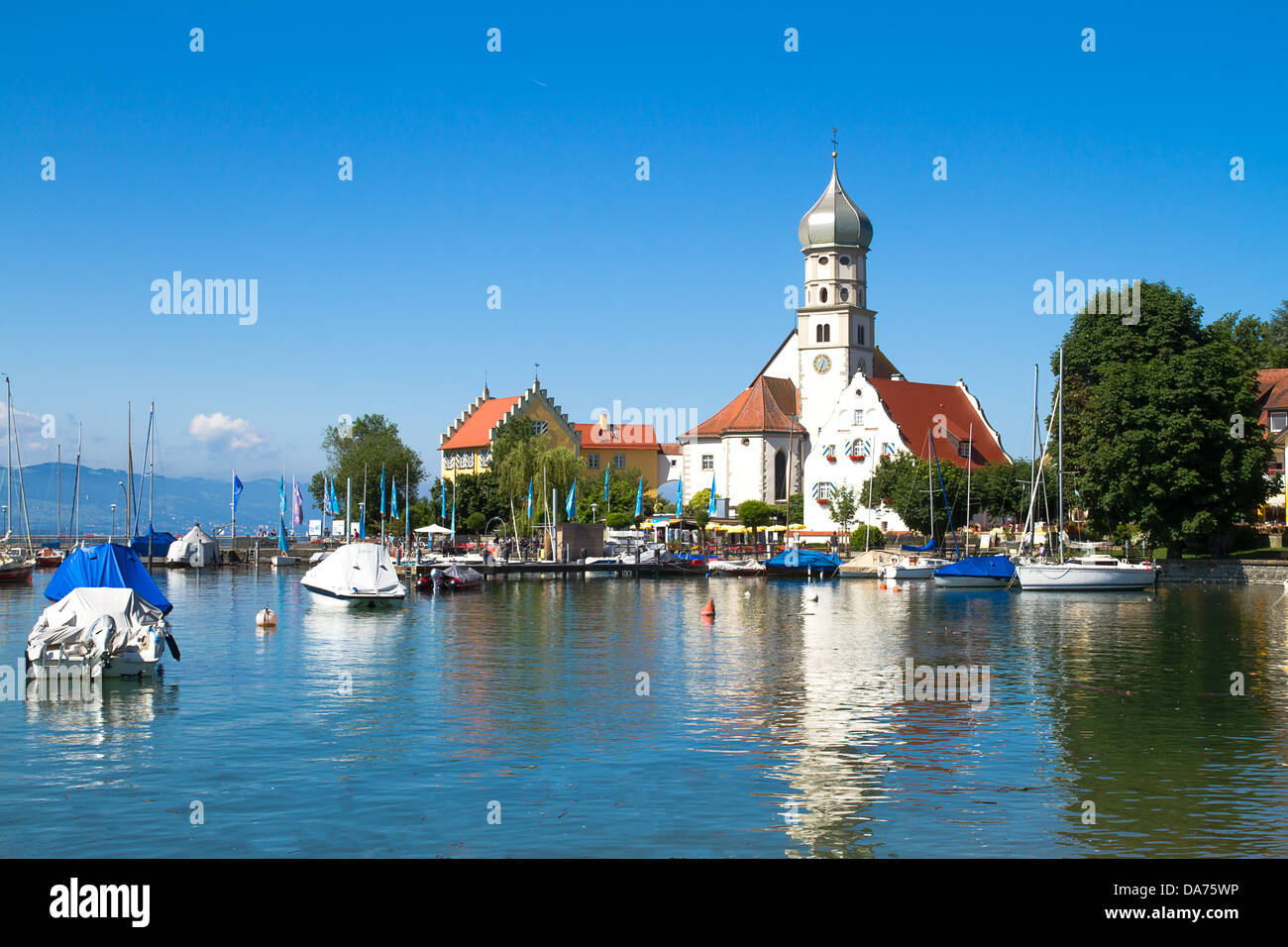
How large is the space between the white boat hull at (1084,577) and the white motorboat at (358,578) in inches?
1532

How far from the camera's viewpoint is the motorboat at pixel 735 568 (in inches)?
3866

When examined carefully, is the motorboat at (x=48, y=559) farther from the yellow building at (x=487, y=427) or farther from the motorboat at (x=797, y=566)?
the motorboat at (x=797, y=566)

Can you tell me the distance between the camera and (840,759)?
23328 mm

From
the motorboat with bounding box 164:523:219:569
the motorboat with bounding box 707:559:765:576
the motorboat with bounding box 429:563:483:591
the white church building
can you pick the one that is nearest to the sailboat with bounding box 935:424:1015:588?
the motorboat with bounding box 707:559:765:576

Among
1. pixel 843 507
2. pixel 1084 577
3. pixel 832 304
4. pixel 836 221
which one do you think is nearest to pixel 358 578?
pixel 1084 577

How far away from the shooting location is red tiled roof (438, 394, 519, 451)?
497 feet

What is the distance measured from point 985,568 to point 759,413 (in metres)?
53.5

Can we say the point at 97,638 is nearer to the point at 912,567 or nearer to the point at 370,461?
the point at 912,567

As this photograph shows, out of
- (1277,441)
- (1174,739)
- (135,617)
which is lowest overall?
(1174,739)

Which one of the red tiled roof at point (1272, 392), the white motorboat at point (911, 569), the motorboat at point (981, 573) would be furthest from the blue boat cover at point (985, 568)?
the red tiled roof at point (1272, 392)

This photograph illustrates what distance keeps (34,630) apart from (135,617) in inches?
102

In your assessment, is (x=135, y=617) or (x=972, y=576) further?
(x=972, y=576)
